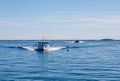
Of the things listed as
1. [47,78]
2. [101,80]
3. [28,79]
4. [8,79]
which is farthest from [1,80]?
[101,80]

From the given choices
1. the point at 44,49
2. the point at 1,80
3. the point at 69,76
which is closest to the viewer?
the point at 1,80

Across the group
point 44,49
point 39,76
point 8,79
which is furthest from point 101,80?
point 44,49

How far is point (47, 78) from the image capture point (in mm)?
43781

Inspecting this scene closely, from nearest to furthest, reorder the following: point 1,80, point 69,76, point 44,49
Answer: point 1,80
point 69,76
point 44,49

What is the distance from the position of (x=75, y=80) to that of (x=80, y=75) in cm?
461

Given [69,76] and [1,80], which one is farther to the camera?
[69,76]

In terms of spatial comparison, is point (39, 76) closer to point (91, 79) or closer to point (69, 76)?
point (69, 76)

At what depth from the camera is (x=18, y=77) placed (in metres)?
44.3

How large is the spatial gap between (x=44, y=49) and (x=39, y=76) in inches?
2842

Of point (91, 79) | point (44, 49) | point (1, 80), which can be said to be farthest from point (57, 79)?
point (44, 49)

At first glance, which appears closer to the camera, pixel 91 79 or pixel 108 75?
pixel 91 79

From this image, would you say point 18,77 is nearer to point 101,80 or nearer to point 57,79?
point 57,79

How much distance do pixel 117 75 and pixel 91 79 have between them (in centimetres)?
576

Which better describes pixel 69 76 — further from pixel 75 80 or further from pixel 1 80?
pixel 1 80
